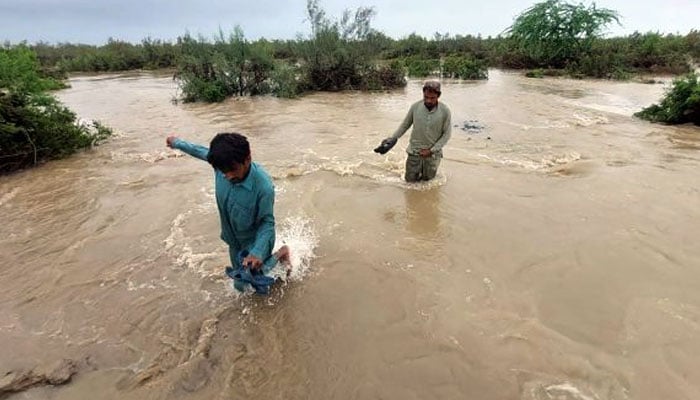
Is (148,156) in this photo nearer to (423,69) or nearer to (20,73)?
(20,73)

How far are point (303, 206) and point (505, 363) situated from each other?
11.3 ft

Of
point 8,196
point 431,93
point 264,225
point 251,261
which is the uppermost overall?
point 431,93

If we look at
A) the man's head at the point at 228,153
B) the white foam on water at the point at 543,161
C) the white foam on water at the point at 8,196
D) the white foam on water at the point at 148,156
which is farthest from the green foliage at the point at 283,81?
the man's head at the point at 228,153

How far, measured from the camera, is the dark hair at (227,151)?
2.80 meters

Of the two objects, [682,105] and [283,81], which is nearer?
[682,105]

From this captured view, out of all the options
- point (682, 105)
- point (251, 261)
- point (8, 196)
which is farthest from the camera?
point (682, 105)

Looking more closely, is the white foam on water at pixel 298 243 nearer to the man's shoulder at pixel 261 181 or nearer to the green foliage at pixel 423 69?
the man's shoulder at pixel 261 181

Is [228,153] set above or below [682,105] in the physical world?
above

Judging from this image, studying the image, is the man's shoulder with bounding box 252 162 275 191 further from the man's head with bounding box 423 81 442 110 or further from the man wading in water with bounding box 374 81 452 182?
the man's head with bounding box 423 81 442 110

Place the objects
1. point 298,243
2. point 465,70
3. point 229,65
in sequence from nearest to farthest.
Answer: point 298,243, point 229,65, point 465,70

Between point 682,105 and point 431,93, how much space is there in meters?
8.21

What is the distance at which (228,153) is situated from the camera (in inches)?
110

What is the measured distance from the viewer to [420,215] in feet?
18.3

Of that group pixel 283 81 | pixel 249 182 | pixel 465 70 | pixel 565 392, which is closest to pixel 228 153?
pixel 249 182
